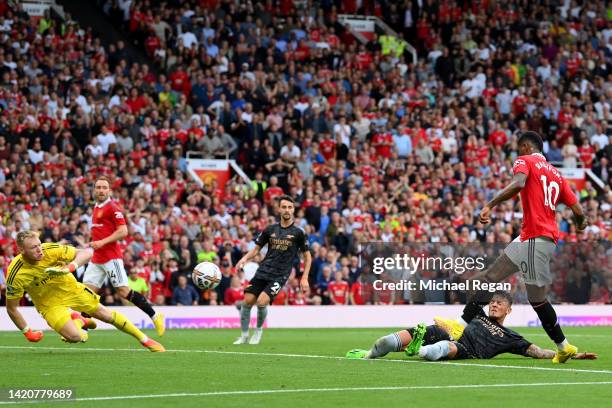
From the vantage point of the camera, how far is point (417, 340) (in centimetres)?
1345

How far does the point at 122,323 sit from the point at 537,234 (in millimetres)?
5014

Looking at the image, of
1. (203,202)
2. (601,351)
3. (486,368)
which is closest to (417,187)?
(203,202)

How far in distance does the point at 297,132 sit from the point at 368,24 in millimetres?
8840

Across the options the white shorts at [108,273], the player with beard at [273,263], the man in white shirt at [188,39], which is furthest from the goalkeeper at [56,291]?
the man in white shirt at [188,39]

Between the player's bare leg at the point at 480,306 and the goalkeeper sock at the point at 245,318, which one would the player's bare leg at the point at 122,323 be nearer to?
the goalkeeper sock at the point at 245,318

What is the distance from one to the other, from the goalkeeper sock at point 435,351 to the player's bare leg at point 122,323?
362 cm

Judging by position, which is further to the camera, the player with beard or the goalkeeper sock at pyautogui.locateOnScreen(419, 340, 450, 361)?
the player with beard

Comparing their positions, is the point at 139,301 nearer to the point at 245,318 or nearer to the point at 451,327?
the point at 245,318

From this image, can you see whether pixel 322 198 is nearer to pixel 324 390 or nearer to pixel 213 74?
pixel 213 74

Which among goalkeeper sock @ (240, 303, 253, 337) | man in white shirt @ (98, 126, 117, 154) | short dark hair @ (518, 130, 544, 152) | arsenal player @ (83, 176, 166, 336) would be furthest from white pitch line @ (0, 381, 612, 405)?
man in white shirt @ (98, 126, 117, 154)

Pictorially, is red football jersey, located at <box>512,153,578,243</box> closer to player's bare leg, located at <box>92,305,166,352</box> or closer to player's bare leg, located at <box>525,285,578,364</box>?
player's bare leg, located at <box>525,285,578,364</box>

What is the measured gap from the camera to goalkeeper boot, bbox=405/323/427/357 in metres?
13.4

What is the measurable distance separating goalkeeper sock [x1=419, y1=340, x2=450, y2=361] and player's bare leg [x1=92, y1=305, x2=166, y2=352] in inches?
142

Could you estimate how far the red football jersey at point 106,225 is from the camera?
58.6 ft
